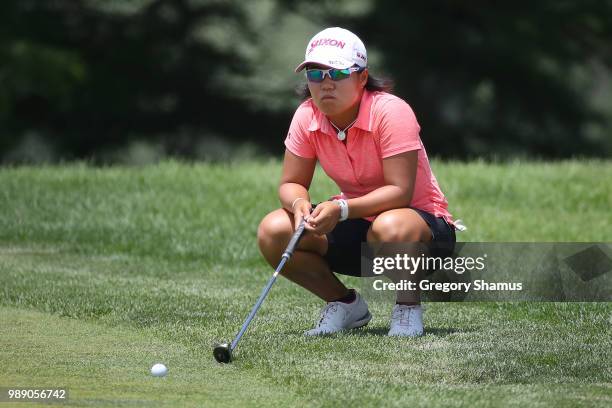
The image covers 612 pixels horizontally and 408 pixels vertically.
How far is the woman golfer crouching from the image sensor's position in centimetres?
543

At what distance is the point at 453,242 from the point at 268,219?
0.85 metres

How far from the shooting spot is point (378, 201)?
544 centimetres

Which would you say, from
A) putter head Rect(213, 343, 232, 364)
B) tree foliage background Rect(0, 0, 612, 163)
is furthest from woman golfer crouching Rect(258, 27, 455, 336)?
tree foliage background Rect(0, 0, 612, 163)

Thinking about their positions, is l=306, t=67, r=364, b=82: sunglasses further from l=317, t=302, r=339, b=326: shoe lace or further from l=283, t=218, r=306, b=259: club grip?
l=317, t=302, r=339, b=326: shoe lace

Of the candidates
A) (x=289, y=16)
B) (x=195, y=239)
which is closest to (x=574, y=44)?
(x=289, y=16)

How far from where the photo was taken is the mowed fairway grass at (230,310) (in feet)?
14.7

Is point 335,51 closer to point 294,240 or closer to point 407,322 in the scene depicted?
point 294,240

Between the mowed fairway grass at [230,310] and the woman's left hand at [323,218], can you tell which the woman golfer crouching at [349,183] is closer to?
the woman's left hand at [323,218]

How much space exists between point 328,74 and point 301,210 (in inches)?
23.5

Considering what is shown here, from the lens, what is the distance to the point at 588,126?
22969 mm

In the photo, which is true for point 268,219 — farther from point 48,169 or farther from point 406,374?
point 48,169

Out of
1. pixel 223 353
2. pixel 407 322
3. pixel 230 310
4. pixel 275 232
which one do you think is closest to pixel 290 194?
pixel 275 232

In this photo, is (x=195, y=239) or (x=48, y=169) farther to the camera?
(x=48, y=169)

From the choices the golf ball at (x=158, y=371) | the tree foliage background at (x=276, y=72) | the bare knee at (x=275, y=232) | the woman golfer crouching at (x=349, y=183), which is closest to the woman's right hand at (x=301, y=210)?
the woman golfer crouching at (x=349, y=183)
